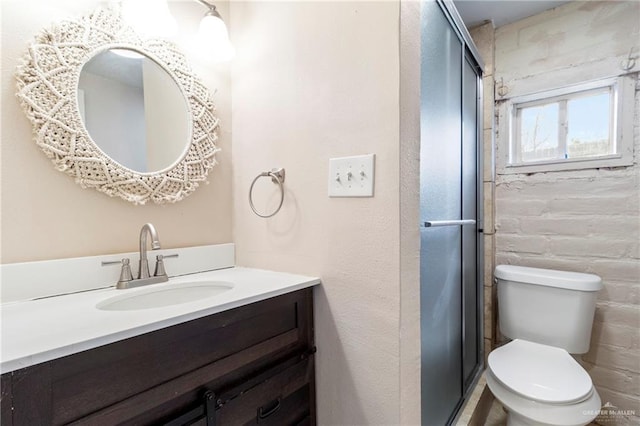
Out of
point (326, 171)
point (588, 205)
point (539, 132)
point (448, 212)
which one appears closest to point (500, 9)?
point (539, 132)

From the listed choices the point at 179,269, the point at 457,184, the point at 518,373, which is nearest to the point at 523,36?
the point at 457,184

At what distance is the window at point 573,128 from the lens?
1.56 m

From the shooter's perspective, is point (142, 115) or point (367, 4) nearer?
point (367, 4)

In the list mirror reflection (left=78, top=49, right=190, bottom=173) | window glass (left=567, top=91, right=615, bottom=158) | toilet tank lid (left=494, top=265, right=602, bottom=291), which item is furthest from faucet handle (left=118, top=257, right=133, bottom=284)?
window glass (left=567, top=91, right=615, bottom=158)

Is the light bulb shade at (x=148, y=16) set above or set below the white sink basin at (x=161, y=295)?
above

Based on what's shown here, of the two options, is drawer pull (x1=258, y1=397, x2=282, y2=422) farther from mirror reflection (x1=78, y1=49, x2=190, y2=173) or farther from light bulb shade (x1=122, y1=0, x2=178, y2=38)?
light bulb shade (x1=122, y1=0, x2=178, y2=38)

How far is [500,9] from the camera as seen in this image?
1.76 metres

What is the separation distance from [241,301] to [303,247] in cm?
33

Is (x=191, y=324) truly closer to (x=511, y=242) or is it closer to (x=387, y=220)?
(x=387, y=220)

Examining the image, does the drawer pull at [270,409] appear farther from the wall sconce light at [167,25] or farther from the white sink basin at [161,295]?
the wall sconce light at [167,25]

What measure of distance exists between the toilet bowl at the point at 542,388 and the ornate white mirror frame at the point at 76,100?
1.52 meters

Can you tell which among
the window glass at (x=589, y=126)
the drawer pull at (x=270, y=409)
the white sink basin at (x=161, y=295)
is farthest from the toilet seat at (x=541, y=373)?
the white sink basin at (x=161, y=295)

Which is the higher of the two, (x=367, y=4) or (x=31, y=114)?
(x=367, y=4)

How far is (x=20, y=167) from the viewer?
811 mm
